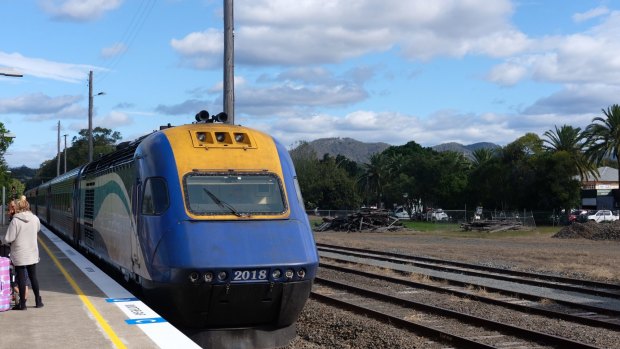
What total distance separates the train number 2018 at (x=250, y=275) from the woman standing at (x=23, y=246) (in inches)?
117

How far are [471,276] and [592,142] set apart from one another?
51367 mm

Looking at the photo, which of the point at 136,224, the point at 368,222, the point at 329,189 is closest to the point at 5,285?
the point at 136,224

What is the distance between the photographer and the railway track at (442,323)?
10.7 metres

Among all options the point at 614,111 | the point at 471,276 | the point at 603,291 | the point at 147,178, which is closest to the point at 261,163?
the point at 147,178

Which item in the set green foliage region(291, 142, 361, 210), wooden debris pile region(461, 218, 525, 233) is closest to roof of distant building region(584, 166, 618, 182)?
green foliage region(291, 142, 361, 210)

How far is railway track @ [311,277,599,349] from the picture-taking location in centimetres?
1073

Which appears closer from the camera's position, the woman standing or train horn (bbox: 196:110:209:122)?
the woman standing

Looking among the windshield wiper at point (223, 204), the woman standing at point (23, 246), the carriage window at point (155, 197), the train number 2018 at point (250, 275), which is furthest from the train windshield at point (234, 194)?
the woman standing at point (23, 246)

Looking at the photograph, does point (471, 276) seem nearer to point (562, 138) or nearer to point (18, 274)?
point (18, 274)

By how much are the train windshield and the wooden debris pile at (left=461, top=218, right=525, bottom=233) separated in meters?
43.7

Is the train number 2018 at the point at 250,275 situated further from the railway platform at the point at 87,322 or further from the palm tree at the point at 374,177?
the palm tree at the point at 374,177

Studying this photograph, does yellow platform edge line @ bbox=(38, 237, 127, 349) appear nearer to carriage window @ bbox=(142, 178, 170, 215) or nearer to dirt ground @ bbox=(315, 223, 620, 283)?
A: carriage window @ bbox=(142, 178, 170, 215)

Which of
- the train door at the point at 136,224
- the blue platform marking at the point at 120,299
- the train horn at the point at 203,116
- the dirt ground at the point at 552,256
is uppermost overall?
the train horn at the point at 203,116

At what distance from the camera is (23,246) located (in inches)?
401
